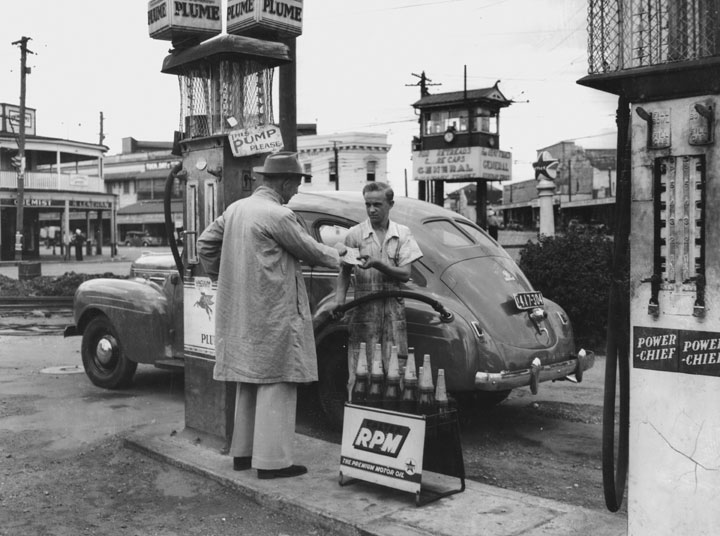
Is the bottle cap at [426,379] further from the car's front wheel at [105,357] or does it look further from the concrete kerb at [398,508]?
the car's front wheel at [105,357]

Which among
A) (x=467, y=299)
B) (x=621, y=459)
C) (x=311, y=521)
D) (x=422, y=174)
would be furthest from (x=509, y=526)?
(x=422, y=174)

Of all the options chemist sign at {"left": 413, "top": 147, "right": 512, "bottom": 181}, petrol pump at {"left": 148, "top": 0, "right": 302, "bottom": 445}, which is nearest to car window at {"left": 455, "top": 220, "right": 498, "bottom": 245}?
petrol pump at {"left": 148, "top": 0, "right": 302, "bottom": 445}

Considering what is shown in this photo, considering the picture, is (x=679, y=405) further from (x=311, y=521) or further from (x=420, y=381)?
(x=311, y=521)

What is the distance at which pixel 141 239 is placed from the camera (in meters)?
65.8

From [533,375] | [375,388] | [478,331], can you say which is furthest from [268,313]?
[533,375]

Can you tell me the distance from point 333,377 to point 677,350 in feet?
13.1

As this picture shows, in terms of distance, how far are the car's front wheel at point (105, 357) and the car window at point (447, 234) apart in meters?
3.62

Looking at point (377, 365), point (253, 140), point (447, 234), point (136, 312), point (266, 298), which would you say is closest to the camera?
point (377, 365)

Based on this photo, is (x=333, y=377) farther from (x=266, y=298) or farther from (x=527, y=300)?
(x=266, y=298)

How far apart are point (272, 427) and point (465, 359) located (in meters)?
1.77

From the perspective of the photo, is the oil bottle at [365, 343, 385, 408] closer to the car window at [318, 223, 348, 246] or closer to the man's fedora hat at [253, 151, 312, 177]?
the man's fedora hat at [253, 151, 312, 177]

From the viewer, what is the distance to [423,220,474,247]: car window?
7156 mm

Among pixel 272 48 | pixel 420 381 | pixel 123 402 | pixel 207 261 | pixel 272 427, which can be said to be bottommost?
pixel 123 402

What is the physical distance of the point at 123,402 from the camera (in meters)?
8.01
